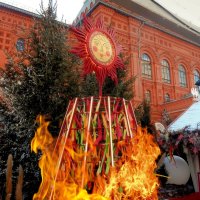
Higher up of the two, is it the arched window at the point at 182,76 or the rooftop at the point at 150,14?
the rooftop at the point at 150,14

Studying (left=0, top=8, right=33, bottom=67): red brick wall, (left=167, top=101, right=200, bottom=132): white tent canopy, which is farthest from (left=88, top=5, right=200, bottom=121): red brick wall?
(left=167, top=101, right=200, bottom=132): white tent canopy

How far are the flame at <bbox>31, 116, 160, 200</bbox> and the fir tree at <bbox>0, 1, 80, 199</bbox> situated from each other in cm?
236

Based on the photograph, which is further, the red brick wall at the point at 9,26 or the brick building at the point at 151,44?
the brick building at the point at 151,44

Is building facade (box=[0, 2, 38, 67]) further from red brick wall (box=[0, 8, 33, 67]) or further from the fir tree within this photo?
the fir tree

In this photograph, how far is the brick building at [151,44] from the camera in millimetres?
18016

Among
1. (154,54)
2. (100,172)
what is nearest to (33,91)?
(100,172)

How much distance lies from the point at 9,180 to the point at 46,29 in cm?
419

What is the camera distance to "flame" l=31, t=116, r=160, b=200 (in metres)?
3.55

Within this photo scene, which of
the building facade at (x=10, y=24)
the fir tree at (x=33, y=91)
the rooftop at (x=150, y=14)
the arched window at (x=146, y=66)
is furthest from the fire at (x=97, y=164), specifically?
the arched window at (x=146, y=66)

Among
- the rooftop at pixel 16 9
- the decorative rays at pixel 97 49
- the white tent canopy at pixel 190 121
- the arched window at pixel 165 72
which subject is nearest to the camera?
the decorative rays at pixel 97 49

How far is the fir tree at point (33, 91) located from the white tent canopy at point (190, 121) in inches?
133

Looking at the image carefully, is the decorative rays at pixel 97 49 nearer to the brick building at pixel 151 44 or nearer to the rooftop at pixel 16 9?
the brick building at pixel 151 44

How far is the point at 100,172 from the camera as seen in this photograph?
3.97 meters

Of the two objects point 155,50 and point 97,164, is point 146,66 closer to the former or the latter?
point 155,50
